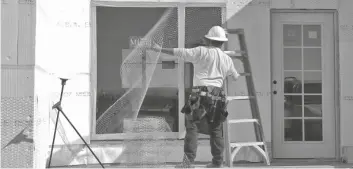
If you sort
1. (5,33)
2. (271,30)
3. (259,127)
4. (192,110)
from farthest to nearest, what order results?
1. (271,30)
2. (259,127)
3. (192,110)
4. (5,33)

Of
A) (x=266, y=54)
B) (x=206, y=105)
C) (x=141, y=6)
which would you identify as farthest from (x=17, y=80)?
(x=266, y=54)

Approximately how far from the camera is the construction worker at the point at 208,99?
588 cm

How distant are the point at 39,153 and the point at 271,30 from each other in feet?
12.3

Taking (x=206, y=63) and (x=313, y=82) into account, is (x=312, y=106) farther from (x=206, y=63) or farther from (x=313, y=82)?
(x=206, y=63)

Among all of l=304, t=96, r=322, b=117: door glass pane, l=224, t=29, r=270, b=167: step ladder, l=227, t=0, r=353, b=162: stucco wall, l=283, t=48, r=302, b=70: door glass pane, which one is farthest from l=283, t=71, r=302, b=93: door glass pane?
l=224, t=29, r=270, b=167: step ladder

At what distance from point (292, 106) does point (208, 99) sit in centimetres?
205

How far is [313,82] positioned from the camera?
297 inches

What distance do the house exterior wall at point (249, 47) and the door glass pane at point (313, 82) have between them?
31 cm

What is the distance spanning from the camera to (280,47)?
24.5 feet

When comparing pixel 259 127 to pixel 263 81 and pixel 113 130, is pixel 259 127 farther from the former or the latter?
pixel 113 130

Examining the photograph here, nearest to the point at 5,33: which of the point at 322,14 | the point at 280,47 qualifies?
the point at 280,47

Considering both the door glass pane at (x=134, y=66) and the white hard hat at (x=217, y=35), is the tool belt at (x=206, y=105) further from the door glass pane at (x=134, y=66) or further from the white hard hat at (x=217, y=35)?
the door glass pane at (x=134, y=66)

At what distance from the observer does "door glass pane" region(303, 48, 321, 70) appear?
24.7 feet

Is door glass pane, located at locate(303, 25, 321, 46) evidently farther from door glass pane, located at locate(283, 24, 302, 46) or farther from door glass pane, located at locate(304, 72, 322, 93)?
door glass pane, located at locate(304, 72, 322, 93)
